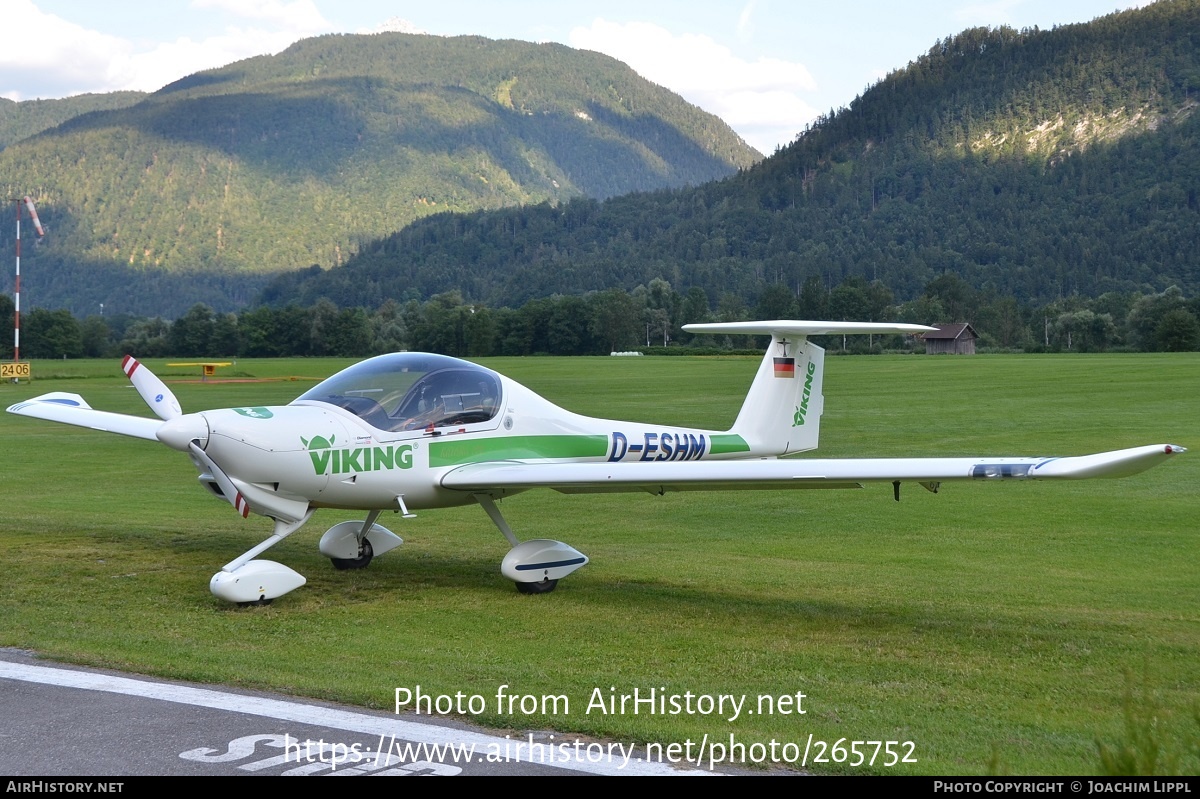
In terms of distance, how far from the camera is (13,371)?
58125mm

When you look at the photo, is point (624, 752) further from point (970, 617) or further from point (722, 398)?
point (722, 398)

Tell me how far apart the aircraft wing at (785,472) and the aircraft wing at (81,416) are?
3917 mm

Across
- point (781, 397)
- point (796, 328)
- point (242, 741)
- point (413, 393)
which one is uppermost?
point (796, 328)

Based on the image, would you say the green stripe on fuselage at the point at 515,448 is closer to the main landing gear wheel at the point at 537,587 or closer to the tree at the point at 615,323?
the main landing gear wheel at the point at 537,587

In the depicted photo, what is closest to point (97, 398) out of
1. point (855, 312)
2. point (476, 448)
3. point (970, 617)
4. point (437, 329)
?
point (476, 448)

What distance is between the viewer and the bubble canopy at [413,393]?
33.0ft

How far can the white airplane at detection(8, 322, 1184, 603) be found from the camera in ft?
29.9

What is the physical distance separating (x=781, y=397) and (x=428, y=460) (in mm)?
4336

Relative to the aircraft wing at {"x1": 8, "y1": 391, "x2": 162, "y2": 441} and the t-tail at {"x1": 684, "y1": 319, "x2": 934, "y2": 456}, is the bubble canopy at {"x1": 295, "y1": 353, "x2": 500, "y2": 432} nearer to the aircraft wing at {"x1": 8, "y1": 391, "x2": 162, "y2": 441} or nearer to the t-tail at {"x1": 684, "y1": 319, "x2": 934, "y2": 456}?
the aircraft wing at {"x1": 8, "y1": 391, "x2": 162, "y2": 441}

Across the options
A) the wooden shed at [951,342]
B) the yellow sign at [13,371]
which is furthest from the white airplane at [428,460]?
the wooden shed at [951,342]

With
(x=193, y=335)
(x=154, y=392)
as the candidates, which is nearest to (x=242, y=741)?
(x=154, y=392)

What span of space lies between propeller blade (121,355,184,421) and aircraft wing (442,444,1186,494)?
7.88 ft

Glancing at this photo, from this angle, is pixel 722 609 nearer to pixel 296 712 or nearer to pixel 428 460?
pixel 428 460

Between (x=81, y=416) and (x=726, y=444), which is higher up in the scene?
(x=81, y=416)
